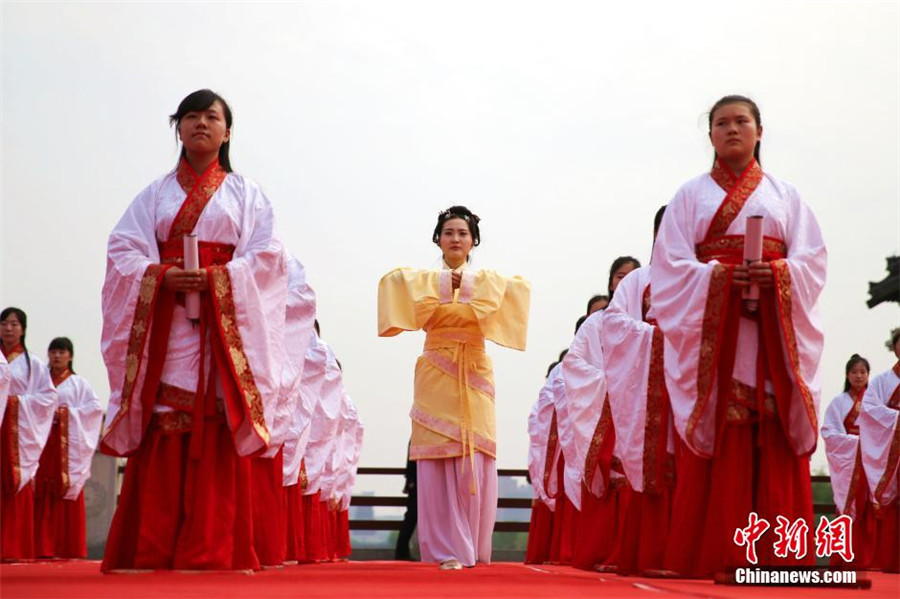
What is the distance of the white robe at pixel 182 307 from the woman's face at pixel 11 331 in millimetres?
6528

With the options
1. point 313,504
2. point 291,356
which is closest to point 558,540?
point 313,504

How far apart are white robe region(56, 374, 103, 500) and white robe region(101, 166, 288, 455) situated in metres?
8.21

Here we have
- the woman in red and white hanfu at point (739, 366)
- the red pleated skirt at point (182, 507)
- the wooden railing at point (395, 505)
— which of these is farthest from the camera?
the wooden railing at point (395, 505)

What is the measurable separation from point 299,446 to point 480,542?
7.71 feet

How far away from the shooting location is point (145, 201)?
20.7 feet

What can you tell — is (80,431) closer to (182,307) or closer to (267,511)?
(267,511)

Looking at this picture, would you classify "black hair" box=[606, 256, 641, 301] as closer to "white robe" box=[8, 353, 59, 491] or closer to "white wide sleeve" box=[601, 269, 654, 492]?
"white wide sleeve" box=[601, 269, 654, 492]

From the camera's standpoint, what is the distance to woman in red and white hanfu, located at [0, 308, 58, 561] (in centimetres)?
1221

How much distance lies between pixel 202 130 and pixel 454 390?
110 inches

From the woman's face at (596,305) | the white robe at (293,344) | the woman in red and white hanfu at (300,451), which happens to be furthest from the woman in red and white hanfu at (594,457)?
the woman in red and white hanfu at (300,451)

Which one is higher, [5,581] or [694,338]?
[694,338]

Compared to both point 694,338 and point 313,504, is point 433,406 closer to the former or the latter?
point 694,338

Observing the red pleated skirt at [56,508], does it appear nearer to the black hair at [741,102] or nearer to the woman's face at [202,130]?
the woman's face at [202,130]

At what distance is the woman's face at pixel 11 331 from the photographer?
12.3 meters
